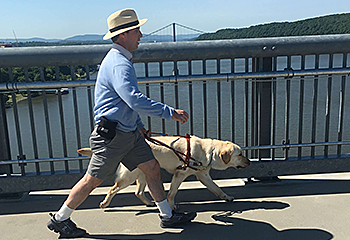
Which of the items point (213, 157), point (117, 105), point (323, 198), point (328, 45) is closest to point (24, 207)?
point (117, 105)

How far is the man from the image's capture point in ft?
9.15

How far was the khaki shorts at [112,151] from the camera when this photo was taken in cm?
301

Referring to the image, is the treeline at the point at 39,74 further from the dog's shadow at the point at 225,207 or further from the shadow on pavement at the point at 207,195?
the dog's shadow at the point at 225,207

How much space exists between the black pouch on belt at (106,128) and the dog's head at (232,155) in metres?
1.21

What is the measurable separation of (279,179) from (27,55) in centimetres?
319

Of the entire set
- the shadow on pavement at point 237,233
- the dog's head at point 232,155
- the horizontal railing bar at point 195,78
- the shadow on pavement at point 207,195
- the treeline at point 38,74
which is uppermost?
the treeline at point 38,74

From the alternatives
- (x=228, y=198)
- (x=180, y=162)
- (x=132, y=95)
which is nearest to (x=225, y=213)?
(x=228, y=198)

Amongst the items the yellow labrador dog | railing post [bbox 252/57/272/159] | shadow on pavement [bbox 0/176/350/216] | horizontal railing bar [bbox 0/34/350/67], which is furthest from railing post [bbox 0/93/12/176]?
railing post [bbox 252/57/272/159]

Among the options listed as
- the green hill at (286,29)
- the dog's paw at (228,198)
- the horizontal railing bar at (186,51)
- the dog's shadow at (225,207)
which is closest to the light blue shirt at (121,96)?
the horizontal railing bar at (186,51)

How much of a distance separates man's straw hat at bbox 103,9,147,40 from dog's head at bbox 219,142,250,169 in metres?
1.51

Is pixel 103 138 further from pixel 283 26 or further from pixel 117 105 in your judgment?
pixel 283 26

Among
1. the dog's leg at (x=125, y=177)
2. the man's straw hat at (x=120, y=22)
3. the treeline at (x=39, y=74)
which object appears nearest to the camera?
the man's straw hat at (x=120, y=22)

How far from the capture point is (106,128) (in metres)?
2.93

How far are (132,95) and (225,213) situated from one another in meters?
1.67
